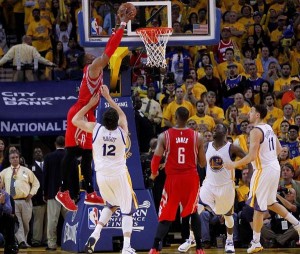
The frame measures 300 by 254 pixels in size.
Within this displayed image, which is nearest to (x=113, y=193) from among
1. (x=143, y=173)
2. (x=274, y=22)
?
(x=143, y=173)

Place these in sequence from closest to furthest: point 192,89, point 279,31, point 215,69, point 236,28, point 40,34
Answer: point 192,89
point 215,69
point 40,34
point 236,28
point 279,31

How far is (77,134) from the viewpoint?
15.1 metres

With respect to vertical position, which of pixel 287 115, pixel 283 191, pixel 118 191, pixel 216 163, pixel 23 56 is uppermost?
pixel 23 56

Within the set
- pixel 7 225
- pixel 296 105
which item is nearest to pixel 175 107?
pixel 296 105

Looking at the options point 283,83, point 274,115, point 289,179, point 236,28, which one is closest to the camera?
point 289,179

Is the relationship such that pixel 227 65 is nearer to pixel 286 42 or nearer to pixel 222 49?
pixel 222 49

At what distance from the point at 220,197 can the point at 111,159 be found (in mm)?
2369

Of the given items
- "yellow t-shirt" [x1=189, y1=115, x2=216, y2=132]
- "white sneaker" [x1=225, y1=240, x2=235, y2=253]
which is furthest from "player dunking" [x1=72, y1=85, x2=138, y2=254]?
"yellow t-shirt" [x1=189, y1=115, x2=216, y2=132]

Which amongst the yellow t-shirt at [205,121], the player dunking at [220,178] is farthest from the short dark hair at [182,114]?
Answer: the yellow t-shirt at [205,121]

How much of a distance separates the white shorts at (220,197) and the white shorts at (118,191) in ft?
6.15

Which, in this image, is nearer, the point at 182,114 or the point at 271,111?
the point at 182,114

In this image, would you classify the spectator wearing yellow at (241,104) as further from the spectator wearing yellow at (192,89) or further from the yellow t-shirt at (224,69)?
the yellow t-shirt at (224,69)

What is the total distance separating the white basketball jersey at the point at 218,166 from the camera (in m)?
16.6

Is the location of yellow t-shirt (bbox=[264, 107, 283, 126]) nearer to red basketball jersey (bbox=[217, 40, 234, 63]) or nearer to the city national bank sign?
red basketball jersey (bbox=[217, 40, 234, 63])
